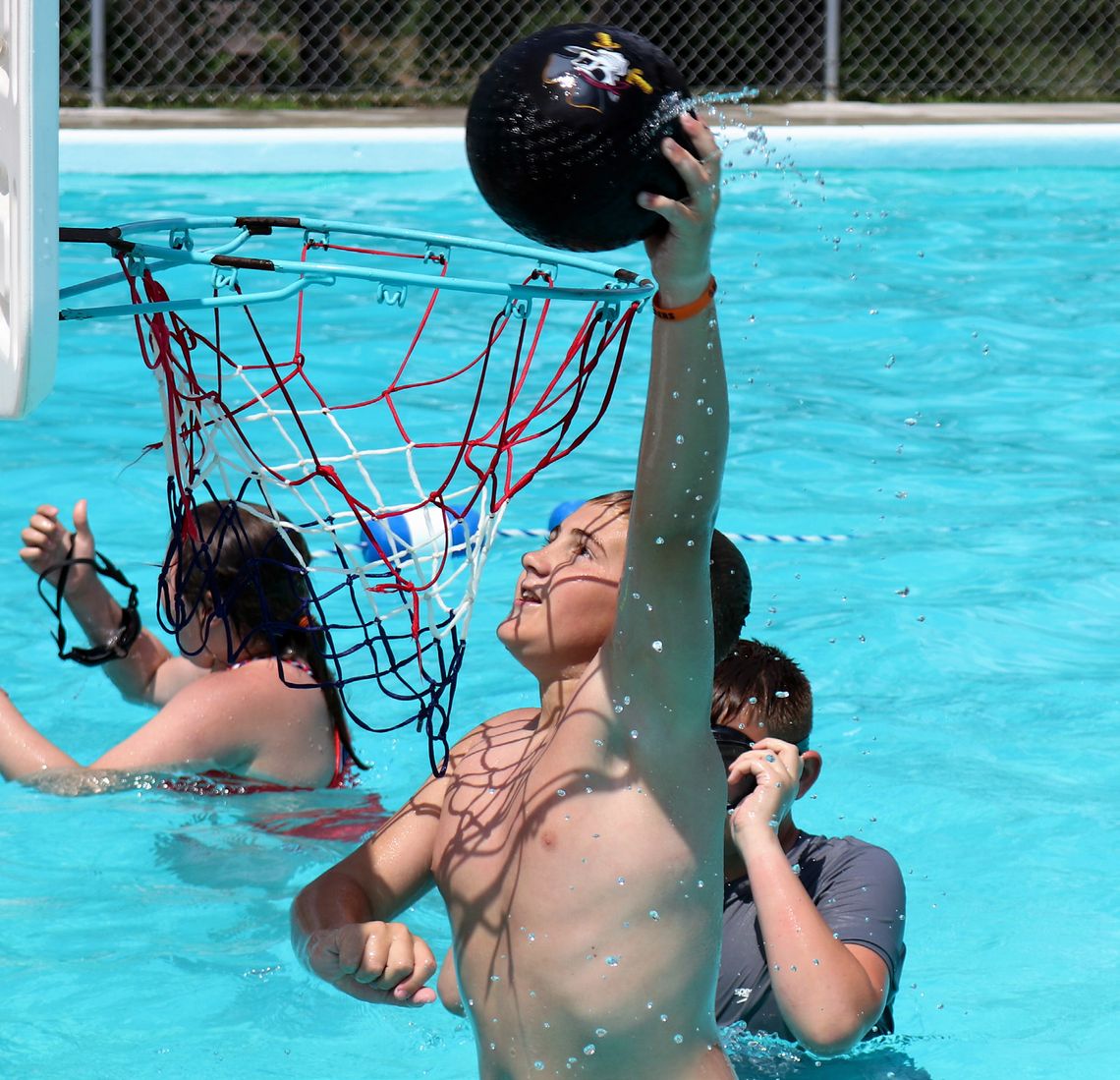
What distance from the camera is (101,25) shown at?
1466 centimetres

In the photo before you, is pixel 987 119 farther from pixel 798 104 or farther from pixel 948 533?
pixel 948 533

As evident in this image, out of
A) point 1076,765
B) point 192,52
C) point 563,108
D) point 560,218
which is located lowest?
point 192,52

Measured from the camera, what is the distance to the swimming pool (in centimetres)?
397

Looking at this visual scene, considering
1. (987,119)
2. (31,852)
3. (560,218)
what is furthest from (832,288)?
(560,218)

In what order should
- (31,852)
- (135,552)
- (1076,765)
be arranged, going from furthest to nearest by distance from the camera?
(135,552), (1076,765), (31,852)

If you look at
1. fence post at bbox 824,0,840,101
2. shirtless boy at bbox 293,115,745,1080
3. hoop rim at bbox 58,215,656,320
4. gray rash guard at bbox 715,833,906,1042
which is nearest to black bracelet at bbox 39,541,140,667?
hoop rim at bbox 58,215,656,320

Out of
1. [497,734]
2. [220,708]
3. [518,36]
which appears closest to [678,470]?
[497,734]

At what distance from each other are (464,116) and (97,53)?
3300mm

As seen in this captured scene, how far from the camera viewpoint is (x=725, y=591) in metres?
2.74

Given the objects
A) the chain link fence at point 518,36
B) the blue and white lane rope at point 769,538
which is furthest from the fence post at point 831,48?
the blue and white lane rope at point 769,538

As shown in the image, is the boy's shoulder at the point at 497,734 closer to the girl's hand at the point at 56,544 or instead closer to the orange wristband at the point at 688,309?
the orange wristband at the point at 688,309

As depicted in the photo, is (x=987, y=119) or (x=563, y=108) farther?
(x=987, y=119)

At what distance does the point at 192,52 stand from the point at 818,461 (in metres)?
10.2

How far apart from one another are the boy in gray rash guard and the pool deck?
11.3m
